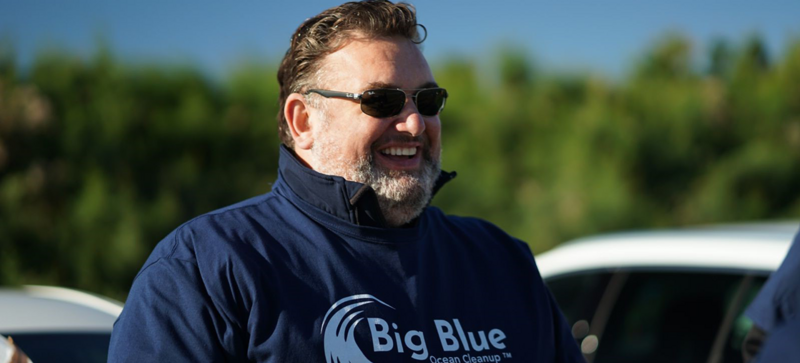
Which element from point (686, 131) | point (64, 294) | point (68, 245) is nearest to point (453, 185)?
point (686, 131)

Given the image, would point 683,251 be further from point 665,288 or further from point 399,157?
point 399,157

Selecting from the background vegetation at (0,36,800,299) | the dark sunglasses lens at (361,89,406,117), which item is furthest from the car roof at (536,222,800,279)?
the background vegetation at (0,36,800,299)

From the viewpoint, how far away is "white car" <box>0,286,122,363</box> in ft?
9.66

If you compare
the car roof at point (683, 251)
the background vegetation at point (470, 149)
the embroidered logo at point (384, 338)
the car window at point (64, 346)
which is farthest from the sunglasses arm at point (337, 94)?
the background vegetation at point (470, 149)

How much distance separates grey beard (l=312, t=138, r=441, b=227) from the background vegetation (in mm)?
5319

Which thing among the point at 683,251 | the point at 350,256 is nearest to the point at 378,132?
the point at 350,256

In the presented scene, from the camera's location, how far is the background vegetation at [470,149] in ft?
23.2

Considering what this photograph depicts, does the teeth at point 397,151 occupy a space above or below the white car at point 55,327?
above

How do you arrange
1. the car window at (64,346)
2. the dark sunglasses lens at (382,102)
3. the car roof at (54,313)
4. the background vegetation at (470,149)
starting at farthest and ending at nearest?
the background vegetation at (470,149) → the car roof at (54,313) → the car window at (64,346) → the dark sunglasses lens at (382,102)

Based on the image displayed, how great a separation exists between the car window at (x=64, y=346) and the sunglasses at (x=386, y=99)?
→ 1495mm

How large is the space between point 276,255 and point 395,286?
29cm

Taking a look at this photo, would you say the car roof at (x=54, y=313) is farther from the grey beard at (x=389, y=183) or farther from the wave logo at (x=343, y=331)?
the wave logo at (x=343, y=331)

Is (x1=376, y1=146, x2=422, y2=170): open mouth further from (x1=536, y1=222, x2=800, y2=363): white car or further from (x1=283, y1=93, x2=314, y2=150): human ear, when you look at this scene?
(x1=536, y1=222, x2=800, y2=363): white car

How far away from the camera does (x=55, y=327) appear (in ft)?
10.1
